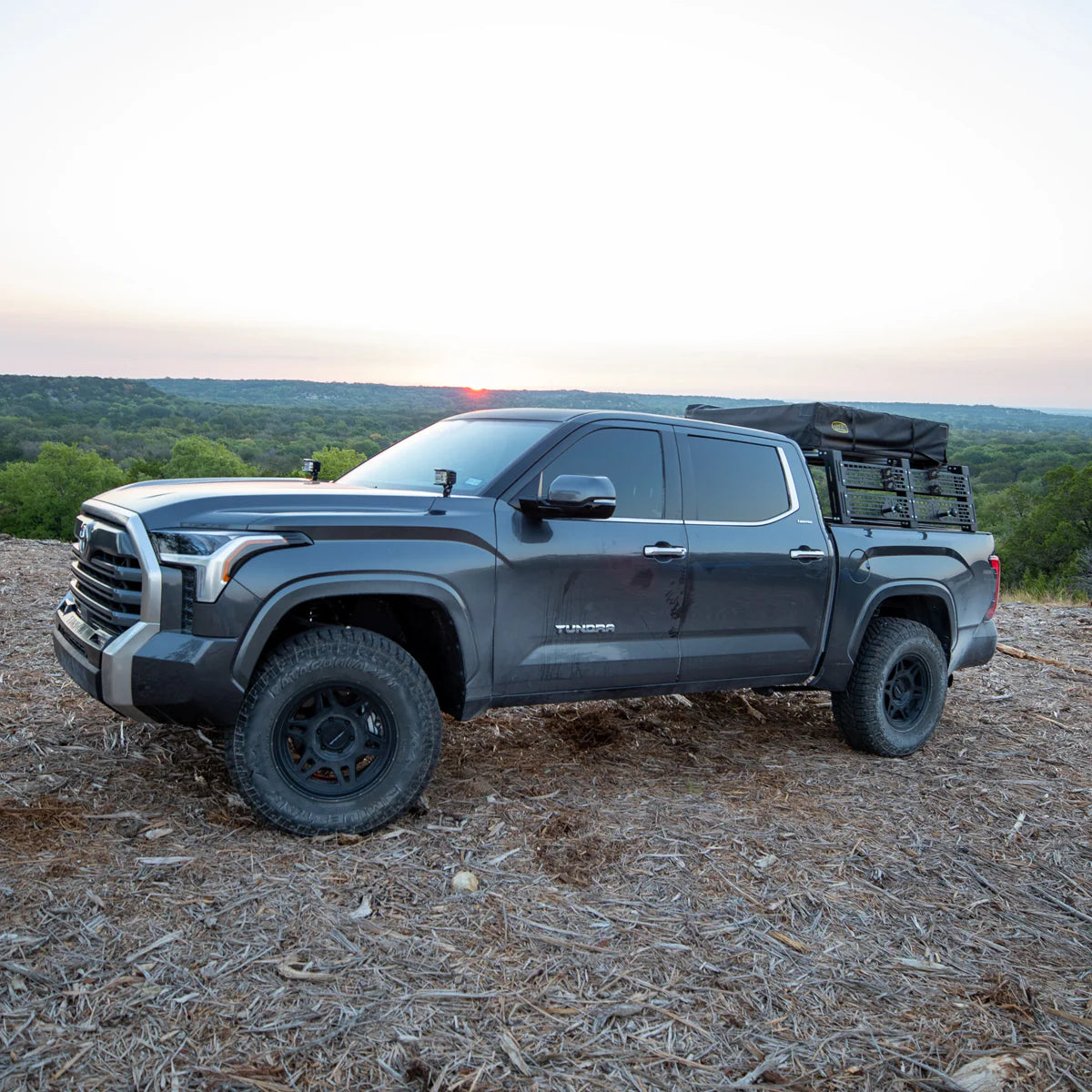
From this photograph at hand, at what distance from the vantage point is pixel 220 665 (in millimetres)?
3658

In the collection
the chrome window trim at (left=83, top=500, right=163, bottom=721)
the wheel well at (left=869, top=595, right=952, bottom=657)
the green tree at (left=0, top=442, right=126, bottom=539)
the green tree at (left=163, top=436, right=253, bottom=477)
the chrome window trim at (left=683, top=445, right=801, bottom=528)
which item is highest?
the chrome window trim at (left=683, top=445, right=801, bottom=528)

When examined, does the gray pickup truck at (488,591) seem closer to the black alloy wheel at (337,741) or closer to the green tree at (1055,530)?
the black alloy wheel at (337,741)

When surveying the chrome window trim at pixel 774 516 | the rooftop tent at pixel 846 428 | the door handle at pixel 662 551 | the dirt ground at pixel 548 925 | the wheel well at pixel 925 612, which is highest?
the rooftop tent at pixel 846 428

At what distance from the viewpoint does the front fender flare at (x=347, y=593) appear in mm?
3719

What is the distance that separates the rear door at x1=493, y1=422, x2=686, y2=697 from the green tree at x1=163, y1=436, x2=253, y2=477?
43.6 meters

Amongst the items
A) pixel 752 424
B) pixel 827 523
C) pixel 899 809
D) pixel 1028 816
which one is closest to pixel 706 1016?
pixel 899 809

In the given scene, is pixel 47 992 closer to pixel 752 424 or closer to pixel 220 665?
pixel 220 665

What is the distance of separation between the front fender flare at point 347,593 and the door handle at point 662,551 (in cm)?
103

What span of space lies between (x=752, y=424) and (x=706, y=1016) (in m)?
4.17

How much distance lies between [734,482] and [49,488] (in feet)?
160

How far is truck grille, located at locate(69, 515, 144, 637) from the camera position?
3.76m

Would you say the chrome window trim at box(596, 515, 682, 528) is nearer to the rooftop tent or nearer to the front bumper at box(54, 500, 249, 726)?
the rooftop tent

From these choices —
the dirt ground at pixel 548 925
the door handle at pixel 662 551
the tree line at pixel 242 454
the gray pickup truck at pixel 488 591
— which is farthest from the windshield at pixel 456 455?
the tree line at pixel 242 454

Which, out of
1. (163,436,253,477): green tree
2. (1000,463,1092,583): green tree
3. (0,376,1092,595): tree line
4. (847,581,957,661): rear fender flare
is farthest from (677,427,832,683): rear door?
(163,436,253,477): green tree
